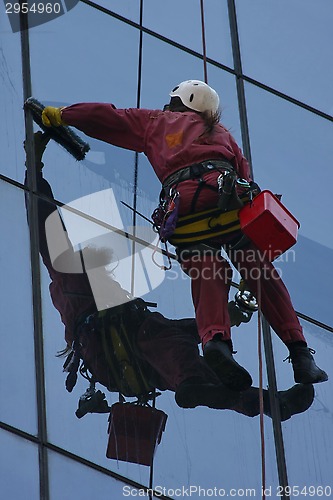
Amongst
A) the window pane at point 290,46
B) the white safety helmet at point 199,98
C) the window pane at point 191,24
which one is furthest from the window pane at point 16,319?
the window pane at point 290,46

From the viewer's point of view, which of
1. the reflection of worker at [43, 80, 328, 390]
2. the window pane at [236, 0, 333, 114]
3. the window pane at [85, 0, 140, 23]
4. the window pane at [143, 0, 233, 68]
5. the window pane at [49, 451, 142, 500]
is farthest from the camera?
the window pane at [236, 0, 333, 114]

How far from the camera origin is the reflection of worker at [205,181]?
7809mm

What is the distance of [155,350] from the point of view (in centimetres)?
834

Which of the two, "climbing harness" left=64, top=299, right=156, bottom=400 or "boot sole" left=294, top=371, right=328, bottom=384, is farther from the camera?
"climbing harness" left=64, top=299, right=156, bottom=400

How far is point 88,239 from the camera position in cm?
882

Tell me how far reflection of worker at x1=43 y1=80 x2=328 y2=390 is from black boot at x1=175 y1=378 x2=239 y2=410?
0.37 m

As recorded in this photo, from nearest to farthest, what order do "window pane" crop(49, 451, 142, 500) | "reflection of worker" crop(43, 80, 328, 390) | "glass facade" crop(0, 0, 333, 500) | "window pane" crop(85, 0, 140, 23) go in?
"window pane" crop(49, 451, 142, 500), "reflection of worker" crop(43, 80, 328, 390), "glass facade" crop(0, 0, 333, 500), "window pane" crop(85, 0, 140, 23)

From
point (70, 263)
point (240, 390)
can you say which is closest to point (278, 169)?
point (70, 263)

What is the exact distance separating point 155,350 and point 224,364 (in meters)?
0.80

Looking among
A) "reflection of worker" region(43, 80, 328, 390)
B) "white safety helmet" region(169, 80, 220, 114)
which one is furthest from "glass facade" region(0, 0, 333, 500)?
"white safety helmet" region(169, 80, 220, 114)

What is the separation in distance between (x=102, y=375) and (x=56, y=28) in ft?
9.15

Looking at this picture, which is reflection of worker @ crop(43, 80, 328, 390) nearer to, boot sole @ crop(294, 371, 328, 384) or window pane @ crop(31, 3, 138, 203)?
boot sole @ crop(294, 371, 328, 384)

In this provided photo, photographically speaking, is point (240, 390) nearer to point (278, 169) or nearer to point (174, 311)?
point (174, 311)

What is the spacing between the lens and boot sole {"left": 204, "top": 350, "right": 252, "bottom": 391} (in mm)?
7605
